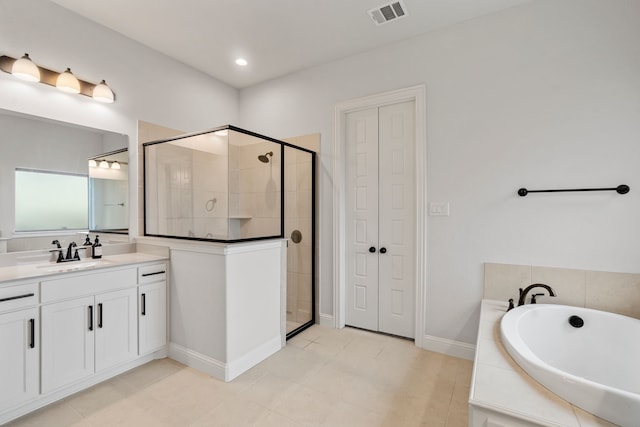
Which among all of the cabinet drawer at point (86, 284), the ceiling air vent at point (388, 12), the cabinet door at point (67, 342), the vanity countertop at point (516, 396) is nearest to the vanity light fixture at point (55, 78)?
the cabinet drawer at point (86, 284)

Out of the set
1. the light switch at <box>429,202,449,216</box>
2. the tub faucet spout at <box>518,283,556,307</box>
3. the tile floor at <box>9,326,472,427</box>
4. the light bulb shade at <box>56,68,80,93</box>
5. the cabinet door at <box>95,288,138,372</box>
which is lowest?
the tile floor at <box>9,326,472,427</box>

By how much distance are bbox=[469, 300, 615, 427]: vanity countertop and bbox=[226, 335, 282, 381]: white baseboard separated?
1708mm

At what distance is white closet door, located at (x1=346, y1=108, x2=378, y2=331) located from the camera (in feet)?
10.0

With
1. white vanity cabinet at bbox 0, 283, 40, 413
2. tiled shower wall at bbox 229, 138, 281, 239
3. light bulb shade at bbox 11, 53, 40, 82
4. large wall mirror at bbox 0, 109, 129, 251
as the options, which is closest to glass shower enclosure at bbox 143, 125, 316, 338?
tiled shower wall at bbox 229, 138, 281, 239

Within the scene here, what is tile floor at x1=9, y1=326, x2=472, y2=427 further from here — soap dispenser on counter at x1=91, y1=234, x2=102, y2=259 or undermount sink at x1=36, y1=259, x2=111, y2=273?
soap dispenser on counter at x1=91, y1=234, x2=102, y2=259

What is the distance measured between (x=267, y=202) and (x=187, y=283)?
1.04 metres

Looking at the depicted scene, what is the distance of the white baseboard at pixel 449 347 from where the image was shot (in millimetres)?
2494

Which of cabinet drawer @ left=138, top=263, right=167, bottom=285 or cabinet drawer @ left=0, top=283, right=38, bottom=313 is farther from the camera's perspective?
cabinet drawer @ left=138, top=263, right=167, bottom=285

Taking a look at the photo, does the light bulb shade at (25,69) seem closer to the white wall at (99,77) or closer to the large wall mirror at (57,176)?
the white wall at (99,77)

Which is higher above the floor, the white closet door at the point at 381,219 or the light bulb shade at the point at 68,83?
the light bulb shade at the point at 68,83

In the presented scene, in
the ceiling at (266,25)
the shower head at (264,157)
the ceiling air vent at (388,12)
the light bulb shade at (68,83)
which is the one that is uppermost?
the ceiling at (266,25)

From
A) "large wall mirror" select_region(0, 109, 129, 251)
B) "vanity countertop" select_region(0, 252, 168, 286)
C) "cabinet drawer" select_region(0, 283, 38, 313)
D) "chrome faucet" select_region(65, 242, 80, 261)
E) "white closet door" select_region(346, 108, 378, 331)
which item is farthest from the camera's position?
"white closet door" select_region(346, 108, 378, 331)

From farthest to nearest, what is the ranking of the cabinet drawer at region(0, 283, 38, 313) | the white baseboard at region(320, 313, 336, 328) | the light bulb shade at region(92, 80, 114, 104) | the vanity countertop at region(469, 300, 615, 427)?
the white baseboard at region(320, 313, 336, 328)
the light bulb shade at region(92, 80, 114, 104)
the cabinet drawer at region(0, 283, 38, 313)
the vanity countertop at region(469, 300, 615, 427)

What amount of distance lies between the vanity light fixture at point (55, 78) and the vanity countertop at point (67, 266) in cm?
138
